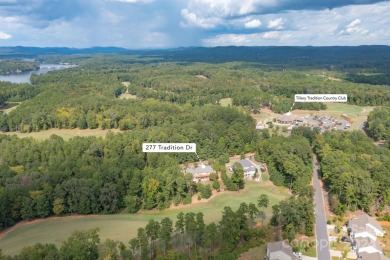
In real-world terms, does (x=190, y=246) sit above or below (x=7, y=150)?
below

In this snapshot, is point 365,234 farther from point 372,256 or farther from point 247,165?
point 247,165

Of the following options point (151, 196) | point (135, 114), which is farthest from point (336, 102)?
point (151, 196)

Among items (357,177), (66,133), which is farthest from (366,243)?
(66,133)

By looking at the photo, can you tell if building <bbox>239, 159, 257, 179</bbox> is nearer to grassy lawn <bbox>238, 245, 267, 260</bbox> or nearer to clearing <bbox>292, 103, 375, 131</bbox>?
grassy lawn <bbox>238, 245, 267, 260</bbox>

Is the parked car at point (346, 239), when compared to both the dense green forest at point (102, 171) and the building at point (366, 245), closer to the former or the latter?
the building at point (366, 245)

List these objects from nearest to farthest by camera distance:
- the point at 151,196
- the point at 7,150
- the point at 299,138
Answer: the point at 151,196 → the point at 7,150 → the point at 299,138

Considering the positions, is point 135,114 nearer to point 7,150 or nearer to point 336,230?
point 7,150
